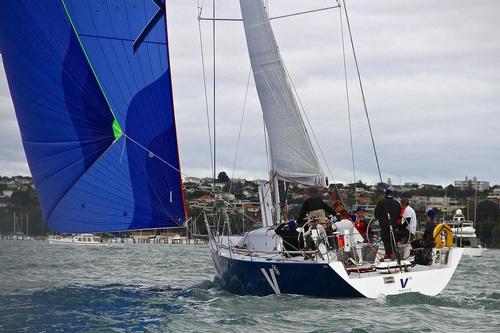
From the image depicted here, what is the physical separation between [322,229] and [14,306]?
5056 mm

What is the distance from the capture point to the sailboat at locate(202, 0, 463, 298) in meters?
14.3

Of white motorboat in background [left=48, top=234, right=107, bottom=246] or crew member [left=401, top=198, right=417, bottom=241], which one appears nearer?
crew member [left=401, top=198, right=417, bottom=241]

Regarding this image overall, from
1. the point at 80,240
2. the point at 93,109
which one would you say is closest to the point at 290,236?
the point at 93,109

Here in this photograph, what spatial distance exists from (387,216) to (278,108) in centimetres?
349

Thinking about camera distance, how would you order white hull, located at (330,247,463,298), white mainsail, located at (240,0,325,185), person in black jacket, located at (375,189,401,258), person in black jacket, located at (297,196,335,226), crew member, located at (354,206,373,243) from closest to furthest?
white hull, located at (330,247,463,298) → person in black jacket, located at (375,189,401,258) → person in black jacket, located at (297,196,335,226) → crew member, located at (354,206,373,243) → white mainsail, located at (240,0,325,185)

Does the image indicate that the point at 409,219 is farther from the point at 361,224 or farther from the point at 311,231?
the point at 311,231

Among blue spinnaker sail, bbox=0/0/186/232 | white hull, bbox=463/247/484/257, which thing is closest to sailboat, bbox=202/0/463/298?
blue spinnaker sail, bbox=0/0/186/232

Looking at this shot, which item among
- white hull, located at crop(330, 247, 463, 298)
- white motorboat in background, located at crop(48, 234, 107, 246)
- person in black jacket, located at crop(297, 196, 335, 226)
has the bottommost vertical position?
white motorboat in background, located at crop(48, 234, 107, 246)

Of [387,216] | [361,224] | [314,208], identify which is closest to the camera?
[387,216]

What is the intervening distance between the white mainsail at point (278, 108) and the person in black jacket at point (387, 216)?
2.29 meters

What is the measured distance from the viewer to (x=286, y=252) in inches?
583

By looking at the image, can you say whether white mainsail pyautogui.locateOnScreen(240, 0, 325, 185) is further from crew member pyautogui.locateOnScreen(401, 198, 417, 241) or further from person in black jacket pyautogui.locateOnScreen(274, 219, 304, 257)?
person in black jacket pyautogui.locateOnScreen(274, 219, 304, 257)

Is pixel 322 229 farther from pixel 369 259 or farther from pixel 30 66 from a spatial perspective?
pixel 30 66

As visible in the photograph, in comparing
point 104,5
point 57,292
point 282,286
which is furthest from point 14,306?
point 104,5
